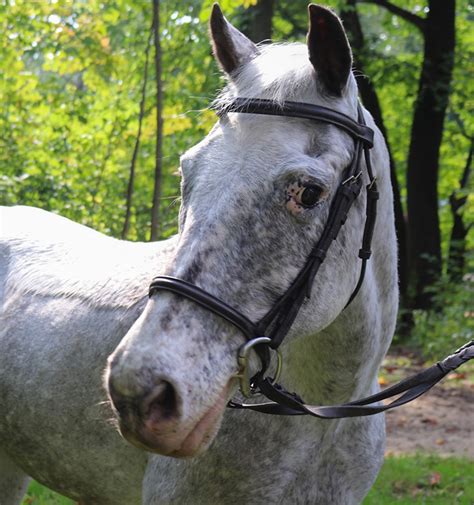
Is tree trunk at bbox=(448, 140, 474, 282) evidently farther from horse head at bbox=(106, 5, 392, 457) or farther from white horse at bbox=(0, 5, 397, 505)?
horse head at bbox=(106, 5, 392, 457)

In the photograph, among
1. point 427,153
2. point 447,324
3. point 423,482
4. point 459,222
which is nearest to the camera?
point 423,482

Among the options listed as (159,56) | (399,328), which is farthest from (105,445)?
(399,328)

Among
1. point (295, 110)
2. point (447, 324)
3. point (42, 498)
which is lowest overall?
point (42, 498)

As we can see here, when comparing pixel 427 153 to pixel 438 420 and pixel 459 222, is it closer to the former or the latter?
pixel 459 222

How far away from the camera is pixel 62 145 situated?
10.3m

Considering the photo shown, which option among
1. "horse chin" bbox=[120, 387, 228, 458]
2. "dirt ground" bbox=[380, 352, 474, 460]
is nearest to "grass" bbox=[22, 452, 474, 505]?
"dirt ground" bbox=[380, 352, 474, 460]

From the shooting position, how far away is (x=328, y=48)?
2404 millimetres

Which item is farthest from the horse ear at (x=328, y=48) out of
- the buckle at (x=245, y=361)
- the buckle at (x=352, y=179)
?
the buckle at (x=245, y=361)

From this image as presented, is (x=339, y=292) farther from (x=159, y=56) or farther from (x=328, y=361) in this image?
(x=159, y=56)

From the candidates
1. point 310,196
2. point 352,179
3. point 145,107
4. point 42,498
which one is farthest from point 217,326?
point 145,107

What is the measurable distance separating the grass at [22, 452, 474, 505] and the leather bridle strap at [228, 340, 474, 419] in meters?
2.83

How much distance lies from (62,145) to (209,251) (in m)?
8.53

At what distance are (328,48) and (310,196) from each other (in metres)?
0.47

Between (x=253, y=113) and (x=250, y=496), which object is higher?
(x=253, y=113)
